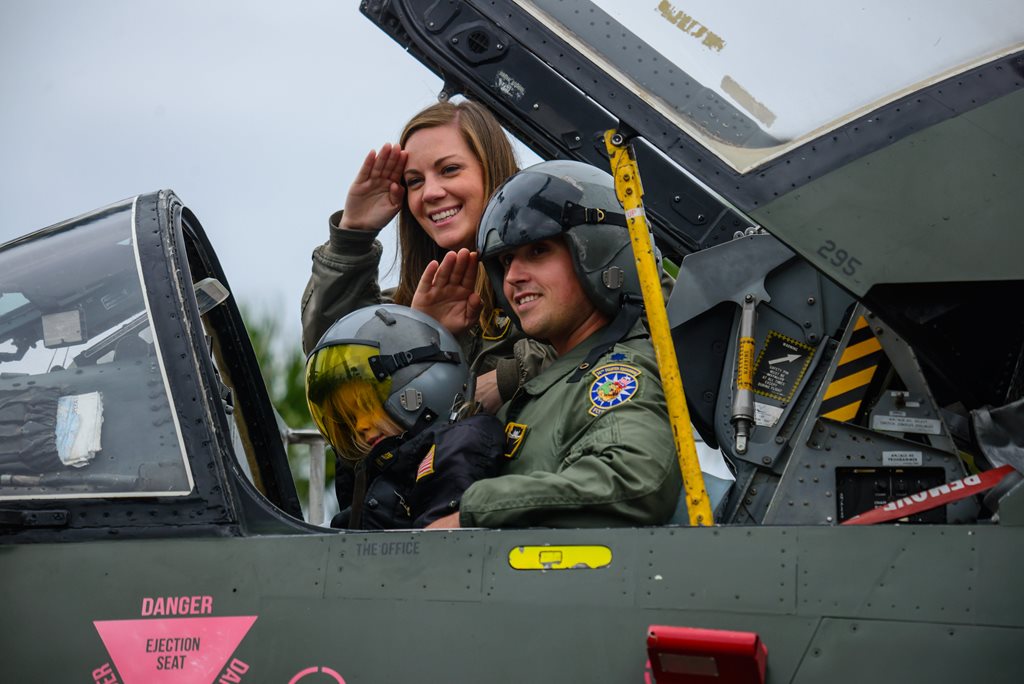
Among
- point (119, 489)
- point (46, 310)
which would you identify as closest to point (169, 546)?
point (119, 489)

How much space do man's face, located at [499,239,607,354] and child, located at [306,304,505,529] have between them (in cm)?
34

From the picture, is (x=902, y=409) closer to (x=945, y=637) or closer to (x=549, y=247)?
(x=945, y=637)

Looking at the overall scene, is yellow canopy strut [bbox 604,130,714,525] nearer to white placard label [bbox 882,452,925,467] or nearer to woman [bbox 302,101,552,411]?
white placard label [bbox 882,452,925,467]

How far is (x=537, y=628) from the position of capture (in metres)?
2.37

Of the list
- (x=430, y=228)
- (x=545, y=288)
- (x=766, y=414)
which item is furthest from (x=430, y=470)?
(x=430, y=228)

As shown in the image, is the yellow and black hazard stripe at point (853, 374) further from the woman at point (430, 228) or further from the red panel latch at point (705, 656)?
the woman at point (430, 228)

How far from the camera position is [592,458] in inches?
104

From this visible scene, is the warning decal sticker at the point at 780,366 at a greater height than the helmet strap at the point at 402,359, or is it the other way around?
the helmet strap at the point at 402,359

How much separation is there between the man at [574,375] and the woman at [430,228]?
30 centimetres

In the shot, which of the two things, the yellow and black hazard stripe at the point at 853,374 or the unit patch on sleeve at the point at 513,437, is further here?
the unit patch on sleeve at the point at 513,437

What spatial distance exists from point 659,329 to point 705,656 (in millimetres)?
750

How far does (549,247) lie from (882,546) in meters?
1.42

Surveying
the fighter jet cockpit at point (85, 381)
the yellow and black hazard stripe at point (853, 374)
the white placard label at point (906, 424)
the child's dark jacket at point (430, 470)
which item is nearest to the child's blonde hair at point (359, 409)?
the child's dark jacket at point (430, 470)

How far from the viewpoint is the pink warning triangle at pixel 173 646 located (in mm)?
2629
